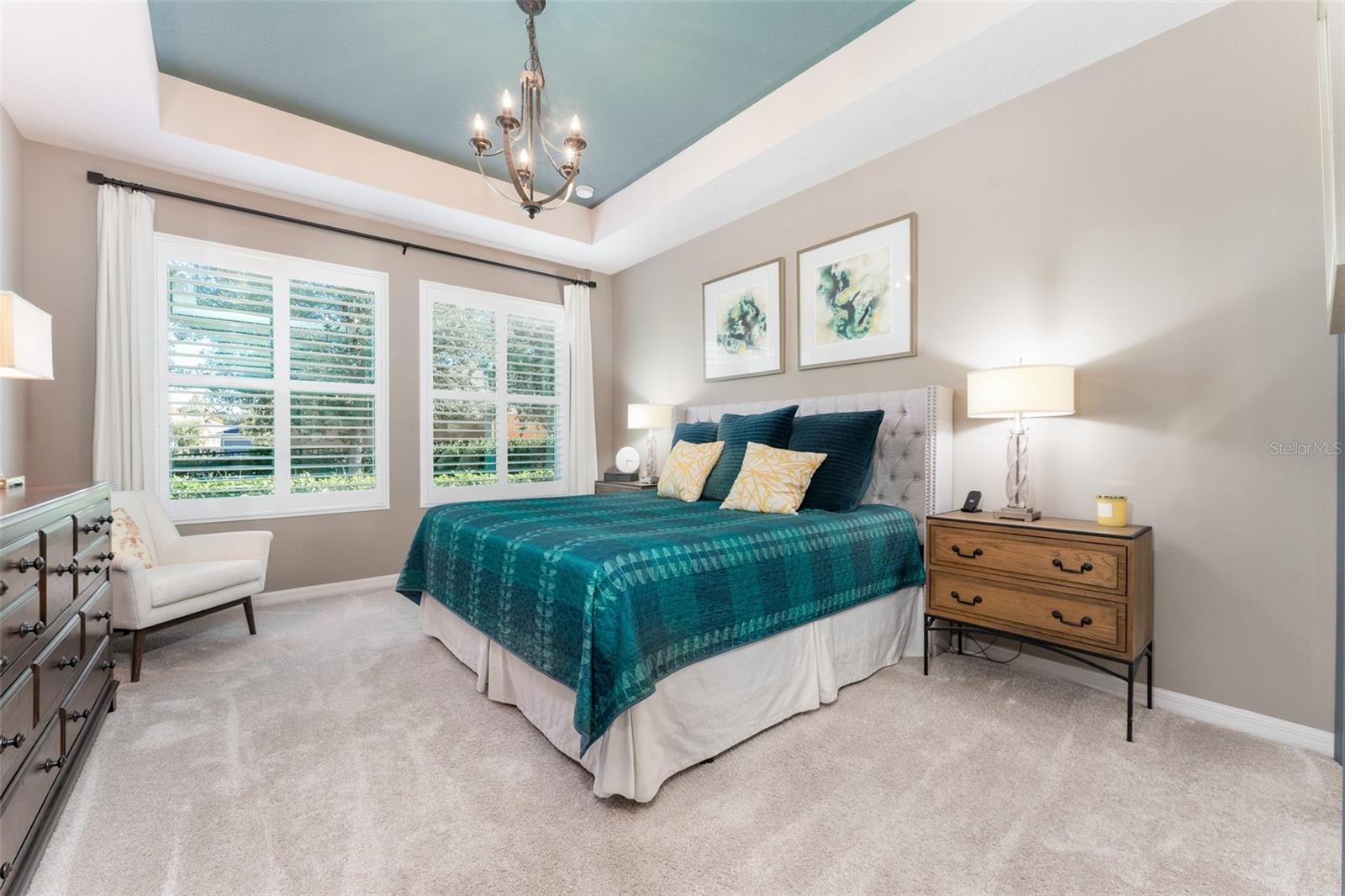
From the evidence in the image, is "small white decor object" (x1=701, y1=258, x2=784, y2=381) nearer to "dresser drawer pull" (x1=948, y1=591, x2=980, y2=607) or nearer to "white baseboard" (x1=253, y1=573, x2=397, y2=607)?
"dresser drawer pull" (x1=948, y1=591, x2=980, y2=607)

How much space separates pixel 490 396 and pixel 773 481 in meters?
2.86

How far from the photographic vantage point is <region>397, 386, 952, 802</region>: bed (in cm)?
168

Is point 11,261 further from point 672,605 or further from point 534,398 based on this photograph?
point 672,605

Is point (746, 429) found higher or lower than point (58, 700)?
higher

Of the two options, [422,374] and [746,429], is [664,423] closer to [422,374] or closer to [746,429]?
[746,429]

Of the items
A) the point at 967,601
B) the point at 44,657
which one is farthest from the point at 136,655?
the point at 967,601

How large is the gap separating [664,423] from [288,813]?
3356mm

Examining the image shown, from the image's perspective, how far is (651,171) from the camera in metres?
3.98

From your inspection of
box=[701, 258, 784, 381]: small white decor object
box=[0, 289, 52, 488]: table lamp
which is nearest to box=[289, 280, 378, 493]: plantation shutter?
box=[0, 289, 52, 488]: table lamp

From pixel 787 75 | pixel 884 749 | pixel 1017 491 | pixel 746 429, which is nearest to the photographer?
pixel 884 749

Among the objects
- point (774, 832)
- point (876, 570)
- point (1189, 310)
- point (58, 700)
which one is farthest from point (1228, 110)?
point (58, 700)

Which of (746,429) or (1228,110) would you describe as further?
(746,429)

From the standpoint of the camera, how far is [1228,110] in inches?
84.5

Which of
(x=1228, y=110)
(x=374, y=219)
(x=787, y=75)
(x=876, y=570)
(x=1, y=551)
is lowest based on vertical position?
(x=876, y=570)
